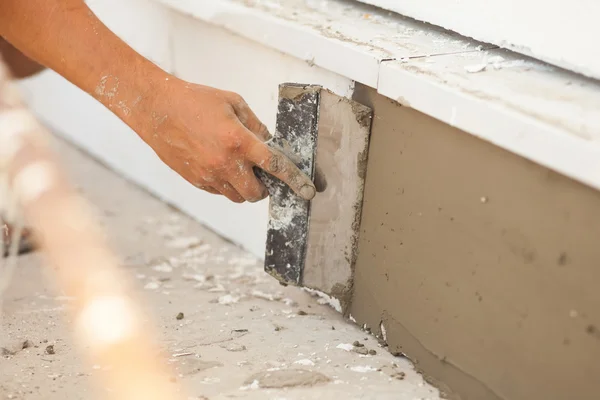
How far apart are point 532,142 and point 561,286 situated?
21 centimetres

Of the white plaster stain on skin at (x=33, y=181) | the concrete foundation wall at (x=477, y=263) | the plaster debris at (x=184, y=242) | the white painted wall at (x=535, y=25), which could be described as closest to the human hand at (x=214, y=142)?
the concrete foundation wall at (x=477, y=263)

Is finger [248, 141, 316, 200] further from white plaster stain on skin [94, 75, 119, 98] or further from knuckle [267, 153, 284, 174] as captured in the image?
white plaster stain on skin [94, 75, 119, 98]

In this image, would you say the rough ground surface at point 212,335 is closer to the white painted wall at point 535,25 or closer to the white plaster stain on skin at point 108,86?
the white plaster stain on skin at point 108,86

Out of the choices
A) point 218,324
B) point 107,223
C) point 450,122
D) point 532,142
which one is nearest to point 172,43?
point 107,223

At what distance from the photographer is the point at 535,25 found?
1251 millimetres

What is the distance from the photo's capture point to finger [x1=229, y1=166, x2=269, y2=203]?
1.33 meters

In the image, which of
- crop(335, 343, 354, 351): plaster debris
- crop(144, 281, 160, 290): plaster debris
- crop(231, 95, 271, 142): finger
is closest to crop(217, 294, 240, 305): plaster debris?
crop(144, 281, 160, 290): plaster debris

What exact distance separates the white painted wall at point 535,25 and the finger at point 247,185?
0.46 m

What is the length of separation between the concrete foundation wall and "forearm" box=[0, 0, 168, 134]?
16.2 inches

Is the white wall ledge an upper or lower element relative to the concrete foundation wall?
upper

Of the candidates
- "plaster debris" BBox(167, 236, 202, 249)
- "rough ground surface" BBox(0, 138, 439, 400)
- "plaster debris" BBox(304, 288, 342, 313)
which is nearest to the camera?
"rough ground surface" BBox(0, 138, 439, 400)

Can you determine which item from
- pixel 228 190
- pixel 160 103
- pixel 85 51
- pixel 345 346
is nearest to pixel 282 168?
pixel 228 190

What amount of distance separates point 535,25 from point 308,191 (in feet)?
1.54

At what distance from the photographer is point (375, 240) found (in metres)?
1.41
